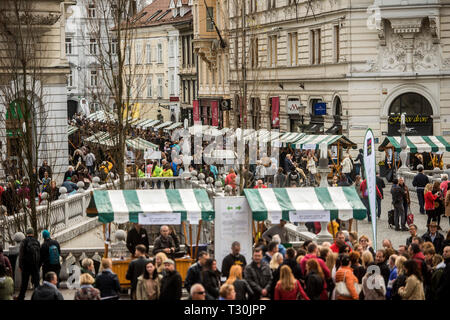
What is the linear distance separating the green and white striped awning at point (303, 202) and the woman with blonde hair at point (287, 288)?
5.22m

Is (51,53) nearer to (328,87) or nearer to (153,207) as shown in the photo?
(328,87)

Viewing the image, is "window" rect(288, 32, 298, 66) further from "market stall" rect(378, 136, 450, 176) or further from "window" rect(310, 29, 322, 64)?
"market stall" rect(378, 136, 450, 176)

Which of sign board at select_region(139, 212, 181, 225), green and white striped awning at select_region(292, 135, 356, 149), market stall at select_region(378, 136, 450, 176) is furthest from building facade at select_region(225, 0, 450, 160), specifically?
sign board at select_region(139, 212, 181, 225)

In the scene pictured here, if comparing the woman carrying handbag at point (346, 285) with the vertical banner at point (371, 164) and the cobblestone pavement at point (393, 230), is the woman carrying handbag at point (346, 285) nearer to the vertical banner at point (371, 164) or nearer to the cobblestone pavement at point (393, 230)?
the vertical banner at point (371, 164)

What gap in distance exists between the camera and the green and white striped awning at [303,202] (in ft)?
67.1

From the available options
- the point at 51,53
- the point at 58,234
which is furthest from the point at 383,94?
the point at 58,234

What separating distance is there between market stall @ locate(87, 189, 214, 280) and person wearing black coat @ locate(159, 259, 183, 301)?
451 cm

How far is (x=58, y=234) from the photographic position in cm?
2714

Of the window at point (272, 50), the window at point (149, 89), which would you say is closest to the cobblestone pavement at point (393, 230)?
the window at point (272, 50)

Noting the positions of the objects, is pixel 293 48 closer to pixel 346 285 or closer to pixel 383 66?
pixel 383 66

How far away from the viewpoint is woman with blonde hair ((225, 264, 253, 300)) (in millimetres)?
15414

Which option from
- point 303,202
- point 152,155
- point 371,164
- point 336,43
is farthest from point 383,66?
point 303,202

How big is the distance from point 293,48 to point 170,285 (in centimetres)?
4144
